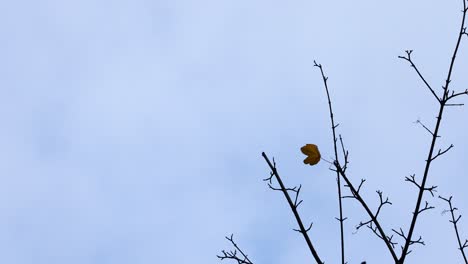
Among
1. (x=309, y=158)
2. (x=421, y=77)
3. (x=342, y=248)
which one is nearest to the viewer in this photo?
(x=342, y=248)

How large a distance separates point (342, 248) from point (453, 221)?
69.4 inches

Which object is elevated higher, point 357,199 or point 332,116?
point 332,116

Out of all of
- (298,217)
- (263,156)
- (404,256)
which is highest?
(263,156)

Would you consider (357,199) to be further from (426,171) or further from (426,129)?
(426,129)

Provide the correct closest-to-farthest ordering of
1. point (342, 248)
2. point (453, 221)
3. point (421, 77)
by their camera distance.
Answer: point (342, 248) → point (421, 77) → point (453, 221)

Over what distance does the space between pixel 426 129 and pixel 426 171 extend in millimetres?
656

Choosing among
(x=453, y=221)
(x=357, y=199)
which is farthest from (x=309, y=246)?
(x=453, y=221)

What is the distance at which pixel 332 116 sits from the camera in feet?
12.3

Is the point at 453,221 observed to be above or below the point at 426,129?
below

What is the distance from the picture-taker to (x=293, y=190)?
3.80m

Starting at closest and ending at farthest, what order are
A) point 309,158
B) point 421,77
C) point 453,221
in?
point 421,77 → point 309,158 → point 453,221

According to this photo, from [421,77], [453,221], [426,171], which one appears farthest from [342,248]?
[453,221]

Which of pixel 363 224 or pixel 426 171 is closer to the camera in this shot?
pixel 426 171

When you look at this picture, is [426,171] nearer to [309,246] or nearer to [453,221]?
[309,246]
